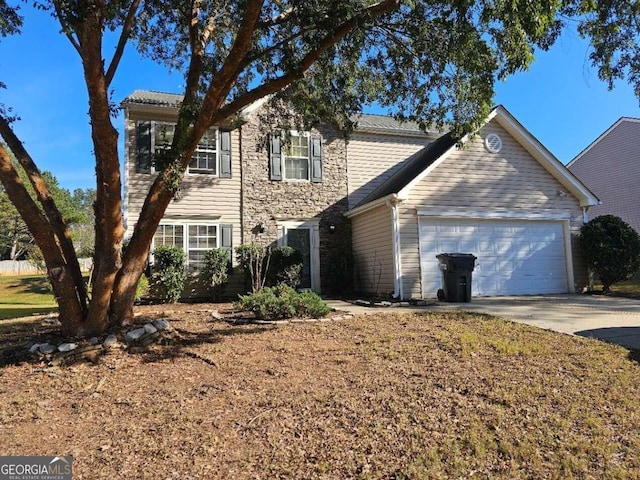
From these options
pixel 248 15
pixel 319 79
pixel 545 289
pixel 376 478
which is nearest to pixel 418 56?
pixel 319 79

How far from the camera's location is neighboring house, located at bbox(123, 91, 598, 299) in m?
12.7

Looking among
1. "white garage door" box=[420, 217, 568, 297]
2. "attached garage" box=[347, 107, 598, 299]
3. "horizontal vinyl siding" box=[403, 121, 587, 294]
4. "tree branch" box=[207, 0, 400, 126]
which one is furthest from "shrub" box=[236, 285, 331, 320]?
"horizontal vinyl siding" box=[403, 121, 587, 294]

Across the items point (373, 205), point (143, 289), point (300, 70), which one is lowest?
point (143, 289)

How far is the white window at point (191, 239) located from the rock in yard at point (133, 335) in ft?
23.2

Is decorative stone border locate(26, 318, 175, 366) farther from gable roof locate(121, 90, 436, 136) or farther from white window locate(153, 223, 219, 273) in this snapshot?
gable roof locate(121, 90, 436, 136)

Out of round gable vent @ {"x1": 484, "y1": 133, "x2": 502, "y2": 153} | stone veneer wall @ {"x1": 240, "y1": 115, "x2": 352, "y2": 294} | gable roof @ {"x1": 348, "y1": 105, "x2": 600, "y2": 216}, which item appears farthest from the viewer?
stone veneer wall @ {"x1": 240, "y1": 115, "x2": 352, "y2": 294}

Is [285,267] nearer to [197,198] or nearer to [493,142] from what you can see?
[197,198]

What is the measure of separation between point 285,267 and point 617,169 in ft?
57.9

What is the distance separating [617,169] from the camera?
21.8m

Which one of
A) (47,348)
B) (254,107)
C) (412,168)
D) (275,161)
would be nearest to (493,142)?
(412,168)

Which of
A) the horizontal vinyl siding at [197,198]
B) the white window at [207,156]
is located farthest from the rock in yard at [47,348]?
the white window at [207,156]

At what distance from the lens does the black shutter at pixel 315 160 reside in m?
14.7

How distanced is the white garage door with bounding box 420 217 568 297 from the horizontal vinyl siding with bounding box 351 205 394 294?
3.02 feet

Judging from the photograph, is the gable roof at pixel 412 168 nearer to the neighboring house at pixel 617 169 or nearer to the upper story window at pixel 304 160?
the upper story window at pixel 304 160
